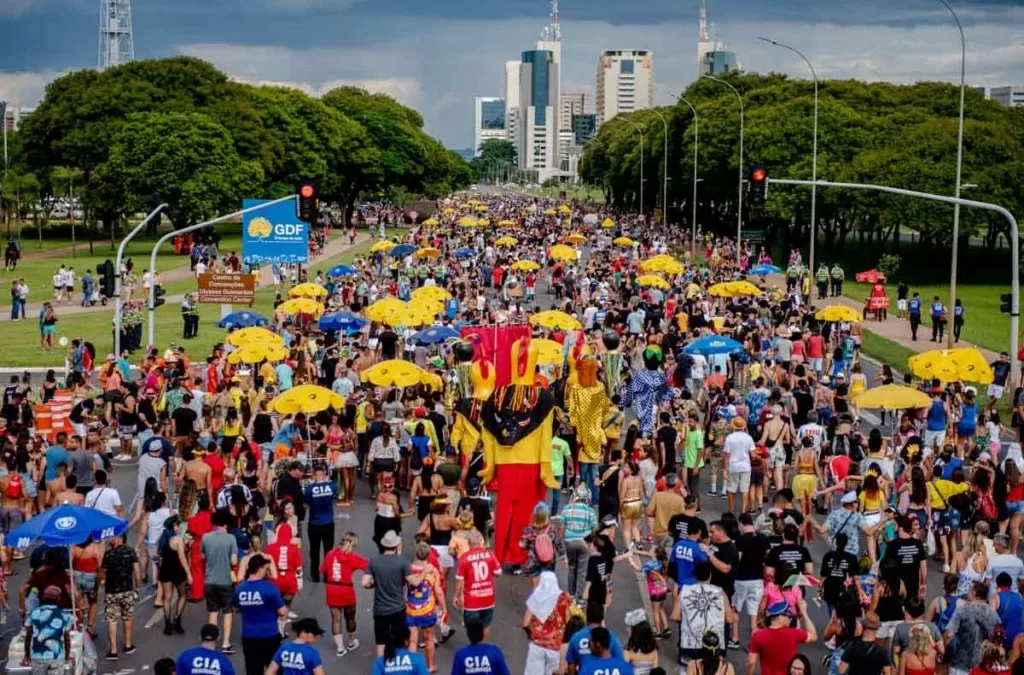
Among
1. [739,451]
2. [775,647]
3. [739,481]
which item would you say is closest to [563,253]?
[739,481]

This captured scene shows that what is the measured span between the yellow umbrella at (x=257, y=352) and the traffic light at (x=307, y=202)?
521 cm

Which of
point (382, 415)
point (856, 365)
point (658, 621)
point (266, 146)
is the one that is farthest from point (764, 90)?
point (658, 621)

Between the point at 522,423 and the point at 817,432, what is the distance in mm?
4896

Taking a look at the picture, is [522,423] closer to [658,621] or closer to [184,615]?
[658,621]

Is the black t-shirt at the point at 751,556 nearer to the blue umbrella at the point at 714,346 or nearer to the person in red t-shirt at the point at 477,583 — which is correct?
the person in red t-shirt at the point at 477,583

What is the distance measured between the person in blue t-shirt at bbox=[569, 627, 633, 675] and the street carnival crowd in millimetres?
22

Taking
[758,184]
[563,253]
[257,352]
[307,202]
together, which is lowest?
[257,352]

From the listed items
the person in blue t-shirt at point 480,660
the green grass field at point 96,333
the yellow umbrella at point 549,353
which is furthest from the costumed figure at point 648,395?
the green grass field at point 96,333

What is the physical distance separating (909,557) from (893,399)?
6187 millimetres

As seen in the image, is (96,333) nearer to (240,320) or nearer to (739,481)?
(240,320)

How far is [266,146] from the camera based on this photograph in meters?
89.4

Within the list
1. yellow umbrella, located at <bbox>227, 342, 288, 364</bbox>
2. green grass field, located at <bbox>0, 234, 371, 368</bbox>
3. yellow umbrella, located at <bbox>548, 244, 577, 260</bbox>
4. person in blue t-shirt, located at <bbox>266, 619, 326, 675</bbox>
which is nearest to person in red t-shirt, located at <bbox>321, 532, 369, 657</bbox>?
person in blue t-shirt, located at <bbox>266, 619, 326, 675</bbox>

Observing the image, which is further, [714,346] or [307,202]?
[307,202]

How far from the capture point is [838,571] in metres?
13.7
